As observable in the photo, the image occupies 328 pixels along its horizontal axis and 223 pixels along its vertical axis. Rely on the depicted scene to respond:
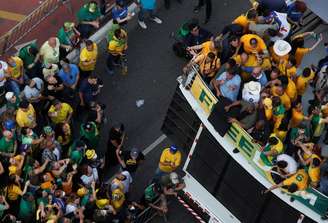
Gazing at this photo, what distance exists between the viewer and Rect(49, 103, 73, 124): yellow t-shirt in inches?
557

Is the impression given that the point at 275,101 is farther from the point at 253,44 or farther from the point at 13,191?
the point at 13,191

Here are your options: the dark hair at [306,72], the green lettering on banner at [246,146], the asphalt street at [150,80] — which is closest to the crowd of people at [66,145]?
the asphalt street at [150,80]

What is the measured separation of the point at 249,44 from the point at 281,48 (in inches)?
22.8

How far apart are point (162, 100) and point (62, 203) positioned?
461 centimetres

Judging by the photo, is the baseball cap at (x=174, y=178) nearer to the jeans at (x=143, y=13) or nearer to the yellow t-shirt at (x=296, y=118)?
the yellow t-shirt at (x=296, y=118)

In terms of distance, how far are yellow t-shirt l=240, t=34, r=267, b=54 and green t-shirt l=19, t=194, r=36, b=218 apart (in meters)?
4.73

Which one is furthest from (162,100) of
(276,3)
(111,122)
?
(276,3)

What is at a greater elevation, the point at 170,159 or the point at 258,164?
the point at 258,164

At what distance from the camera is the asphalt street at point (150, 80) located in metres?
15.6

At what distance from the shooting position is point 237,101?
39.0ft

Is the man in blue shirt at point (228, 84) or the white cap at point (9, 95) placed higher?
the man in blue shirt at point (228, 84)

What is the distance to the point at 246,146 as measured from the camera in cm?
1102

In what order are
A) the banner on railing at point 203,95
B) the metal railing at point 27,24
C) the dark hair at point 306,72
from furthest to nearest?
the metal railing at point 27,24
the dark hair at point 306,72
the banner on railing at point 203,95

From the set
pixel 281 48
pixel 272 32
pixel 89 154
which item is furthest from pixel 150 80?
pixel 281 48
